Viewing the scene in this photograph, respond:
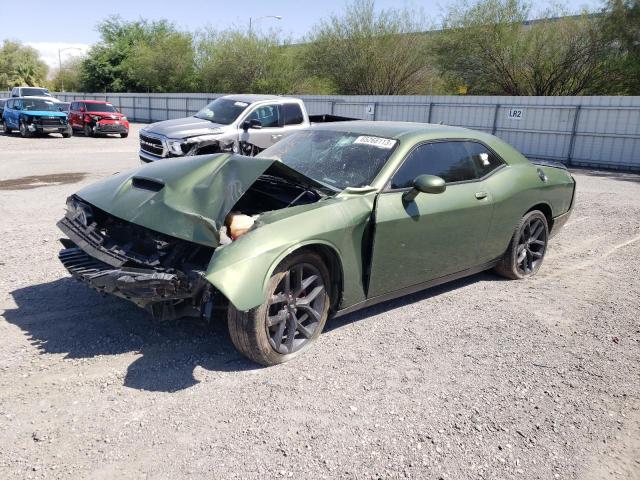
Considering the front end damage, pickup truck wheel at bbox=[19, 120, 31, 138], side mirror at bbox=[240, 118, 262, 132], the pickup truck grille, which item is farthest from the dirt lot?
pickup truck wheel at bbox=[19, 120, 31, 138]

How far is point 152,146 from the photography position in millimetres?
10906

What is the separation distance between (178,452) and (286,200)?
2141mm

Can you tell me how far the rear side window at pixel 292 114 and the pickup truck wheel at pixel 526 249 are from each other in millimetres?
7227

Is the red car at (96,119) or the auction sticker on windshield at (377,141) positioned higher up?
the auction sticker on windshield at (377,141)

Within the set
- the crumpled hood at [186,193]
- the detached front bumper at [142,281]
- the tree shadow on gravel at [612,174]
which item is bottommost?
the tree shadow on gravel at [612,174]

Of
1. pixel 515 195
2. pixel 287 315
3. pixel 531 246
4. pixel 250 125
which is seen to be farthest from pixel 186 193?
pixel 250 125

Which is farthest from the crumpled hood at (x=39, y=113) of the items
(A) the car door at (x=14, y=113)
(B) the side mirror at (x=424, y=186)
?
(B) the side mirror at (x=424, y=186)

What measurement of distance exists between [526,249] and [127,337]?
404 centimetres

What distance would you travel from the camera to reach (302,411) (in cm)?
312

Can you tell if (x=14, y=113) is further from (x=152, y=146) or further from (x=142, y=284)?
(x=142, y=284)

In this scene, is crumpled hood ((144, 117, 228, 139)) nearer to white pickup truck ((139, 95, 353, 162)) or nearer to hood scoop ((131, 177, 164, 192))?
white pickup truck ((139, 95, 353, 162))

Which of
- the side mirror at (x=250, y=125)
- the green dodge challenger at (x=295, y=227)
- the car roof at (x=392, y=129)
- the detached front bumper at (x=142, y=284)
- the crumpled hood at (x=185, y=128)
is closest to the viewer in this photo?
the detached front bumper at (x=142, y=284)

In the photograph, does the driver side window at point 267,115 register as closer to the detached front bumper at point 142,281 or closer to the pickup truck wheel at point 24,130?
the detached front bumper at point 142,281

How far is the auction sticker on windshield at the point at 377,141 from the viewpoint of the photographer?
4451 mm
